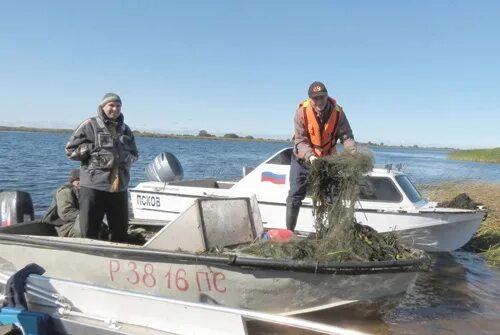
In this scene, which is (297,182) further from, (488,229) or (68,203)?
(488,229)

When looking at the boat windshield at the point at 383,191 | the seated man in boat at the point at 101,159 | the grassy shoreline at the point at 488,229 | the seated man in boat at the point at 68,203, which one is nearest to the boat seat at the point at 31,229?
the seated man in boat at the point at 68,203

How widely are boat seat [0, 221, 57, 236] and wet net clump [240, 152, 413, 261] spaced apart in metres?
3.12

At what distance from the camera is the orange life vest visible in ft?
20.3

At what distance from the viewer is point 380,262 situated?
4934 millimetres

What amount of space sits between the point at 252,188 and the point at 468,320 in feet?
15.7

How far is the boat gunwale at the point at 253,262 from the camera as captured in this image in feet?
15.7

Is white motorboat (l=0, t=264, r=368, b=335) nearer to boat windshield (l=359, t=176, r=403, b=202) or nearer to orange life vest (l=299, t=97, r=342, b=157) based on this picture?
orange life vest (l=299, t=97, r=342, b=157)

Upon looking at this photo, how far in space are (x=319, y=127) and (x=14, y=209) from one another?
4504mm

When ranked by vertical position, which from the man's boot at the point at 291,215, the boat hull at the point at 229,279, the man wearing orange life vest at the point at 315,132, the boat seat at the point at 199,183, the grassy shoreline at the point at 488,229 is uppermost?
the man wearing orange life vest at the point at 315,132

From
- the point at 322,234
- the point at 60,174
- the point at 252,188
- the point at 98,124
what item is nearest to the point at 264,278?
the point at 322,234

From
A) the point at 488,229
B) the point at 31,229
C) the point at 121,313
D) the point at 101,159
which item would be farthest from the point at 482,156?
the point at 121,313

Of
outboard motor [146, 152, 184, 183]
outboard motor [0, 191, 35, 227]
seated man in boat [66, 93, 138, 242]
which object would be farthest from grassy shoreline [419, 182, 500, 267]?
outboard motor [0, 191, 35, 227]

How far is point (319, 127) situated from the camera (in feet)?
20.4

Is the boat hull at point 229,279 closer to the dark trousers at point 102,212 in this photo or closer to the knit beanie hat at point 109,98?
the dark trousers at point 102,212
